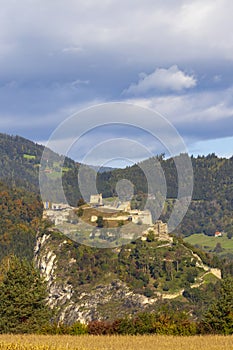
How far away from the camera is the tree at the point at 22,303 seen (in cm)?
5009

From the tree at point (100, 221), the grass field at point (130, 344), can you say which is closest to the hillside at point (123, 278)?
the tree at point (100, 221)

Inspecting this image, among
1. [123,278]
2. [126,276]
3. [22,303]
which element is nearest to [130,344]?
[22,303]

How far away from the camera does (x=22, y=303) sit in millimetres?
52281

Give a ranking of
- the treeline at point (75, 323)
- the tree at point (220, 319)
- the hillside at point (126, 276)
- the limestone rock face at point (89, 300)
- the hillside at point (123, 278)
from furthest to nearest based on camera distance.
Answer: the hillside at point (123, 278) < the limestone rock face at point (89, 300) < the hillside at point (126, 276) < the tree at point (220, 319) < the treeline at point (75, 323)

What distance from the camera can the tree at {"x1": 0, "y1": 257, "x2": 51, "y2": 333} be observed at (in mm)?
50094

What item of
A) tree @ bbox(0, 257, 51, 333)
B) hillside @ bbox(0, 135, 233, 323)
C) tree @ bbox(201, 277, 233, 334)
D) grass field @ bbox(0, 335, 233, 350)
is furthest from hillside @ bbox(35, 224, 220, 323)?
grass field @ bbox(0, 335, 233, 350)

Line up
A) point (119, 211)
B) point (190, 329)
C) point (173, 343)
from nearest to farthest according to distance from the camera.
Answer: point (173, 343) → point (190, 329) → point (119, 211)

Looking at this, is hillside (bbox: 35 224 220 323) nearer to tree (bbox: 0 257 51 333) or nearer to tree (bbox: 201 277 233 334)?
tree (bbox: 0 257 51 333)

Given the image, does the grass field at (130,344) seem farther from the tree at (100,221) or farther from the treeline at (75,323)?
the tree at (100,221)

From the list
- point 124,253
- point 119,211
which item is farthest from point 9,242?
point 119,211

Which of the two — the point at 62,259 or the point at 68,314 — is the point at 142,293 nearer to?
the point at 68,314

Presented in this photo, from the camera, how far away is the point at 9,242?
7815 inches

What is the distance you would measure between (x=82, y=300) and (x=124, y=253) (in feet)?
49.1

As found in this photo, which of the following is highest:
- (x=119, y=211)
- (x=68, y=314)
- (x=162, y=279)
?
(x=119, y=211)
